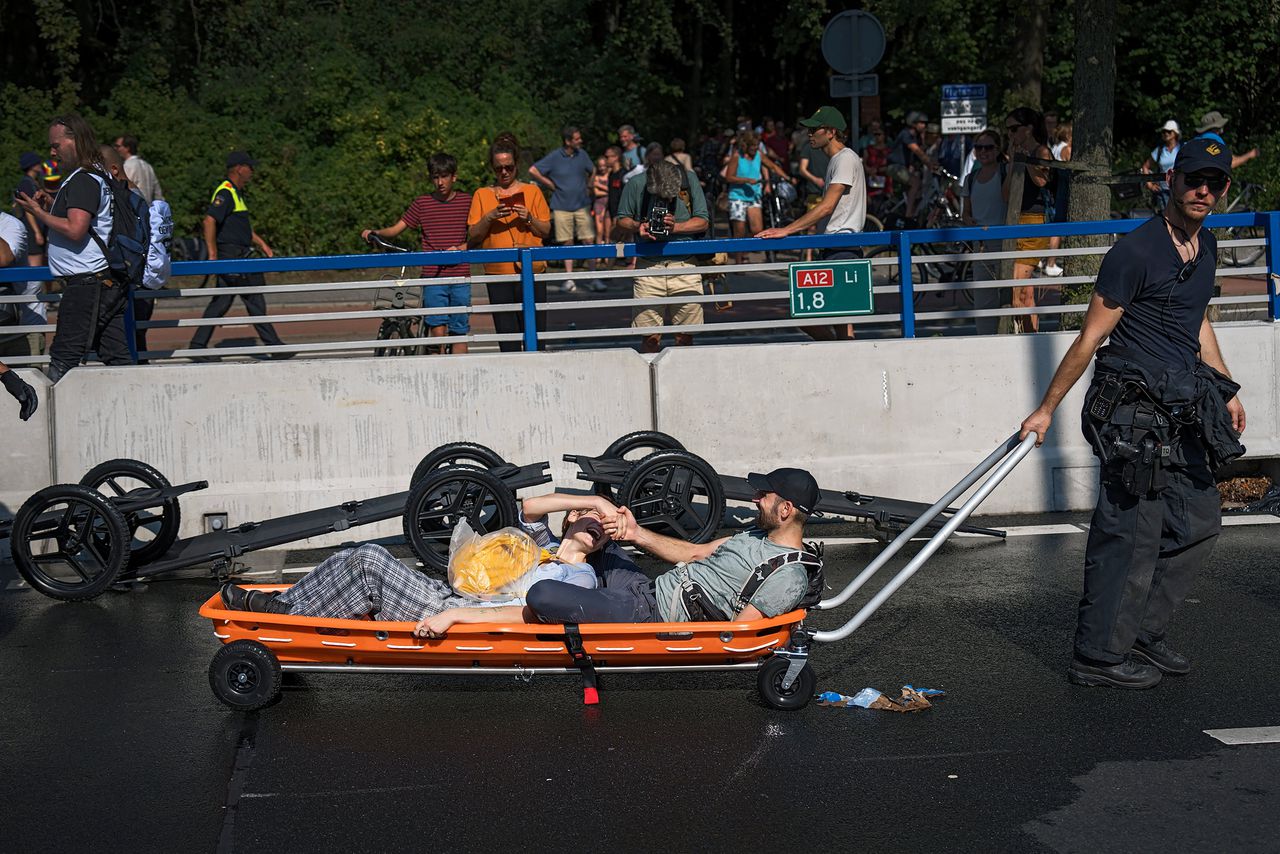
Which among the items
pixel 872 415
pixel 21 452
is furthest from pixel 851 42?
pixel 21 452

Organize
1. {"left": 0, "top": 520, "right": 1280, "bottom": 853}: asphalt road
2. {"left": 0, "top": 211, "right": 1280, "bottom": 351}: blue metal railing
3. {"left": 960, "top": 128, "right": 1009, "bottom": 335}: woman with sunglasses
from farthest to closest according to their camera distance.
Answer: {"left": 960, "top": 128, "right": 1009, "bottom": 335}: woman with sunglasses
{"left": 0, "top": 211, "right": 1280, "bottom": 351}: blue metal railing
{"left": 0, "top": 520, "right": 1280, "bottom": 853}: asphalt road

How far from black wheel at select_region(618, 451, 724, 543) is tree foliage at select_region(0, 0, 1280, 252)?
14225 mm

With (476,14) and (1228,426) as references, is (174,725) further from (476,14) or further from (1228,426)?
(476,14)

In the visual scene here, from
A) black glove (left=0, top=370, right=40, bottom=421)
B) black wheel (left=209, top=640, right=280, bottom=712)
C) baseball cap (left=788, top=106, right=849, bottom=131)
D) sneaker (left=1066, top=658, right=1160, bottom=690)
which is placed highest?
baseball cap (left=788, top=106, right=849, bottom=131)

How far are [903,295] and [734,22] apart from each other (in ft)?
107

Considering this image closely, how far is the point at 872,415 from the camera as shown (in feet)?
29.3

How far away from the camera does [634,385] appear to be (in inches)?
348

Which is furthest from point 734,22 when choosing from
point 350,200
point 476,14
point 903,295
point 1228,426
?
point 1228,426

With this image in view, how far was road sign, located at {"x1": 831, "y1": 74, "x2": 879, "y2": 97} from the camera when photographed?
564 inches

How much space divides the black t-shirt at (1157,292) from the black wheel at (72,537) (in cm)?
478

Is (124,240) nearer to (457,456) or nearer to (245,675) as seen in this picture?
(457,456)

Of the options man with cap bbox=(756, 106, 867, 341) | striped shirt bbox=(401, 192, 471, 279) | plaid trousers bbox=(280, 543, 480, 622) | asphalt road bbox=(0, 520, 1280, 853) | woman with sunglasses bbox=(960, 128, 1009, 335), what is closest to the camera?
asphalt road bbox=(0, 520, 1280, 853)

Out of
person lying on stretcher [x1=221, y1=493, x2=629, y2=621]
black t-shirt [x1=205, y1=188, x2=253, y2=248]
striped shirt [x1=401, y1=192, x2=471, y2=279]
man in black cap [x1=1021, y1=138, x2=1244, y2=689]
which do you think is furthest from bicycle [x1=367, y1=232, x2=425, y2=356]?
man in black cap [x1=1021, y1=138, x2=1244, y2=689]

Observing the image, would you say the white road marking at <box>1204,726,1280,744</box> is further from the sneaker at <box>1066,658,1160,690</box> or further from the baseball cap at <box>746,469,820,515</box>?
the baseball cap at <box>746,469,820,515</box>
